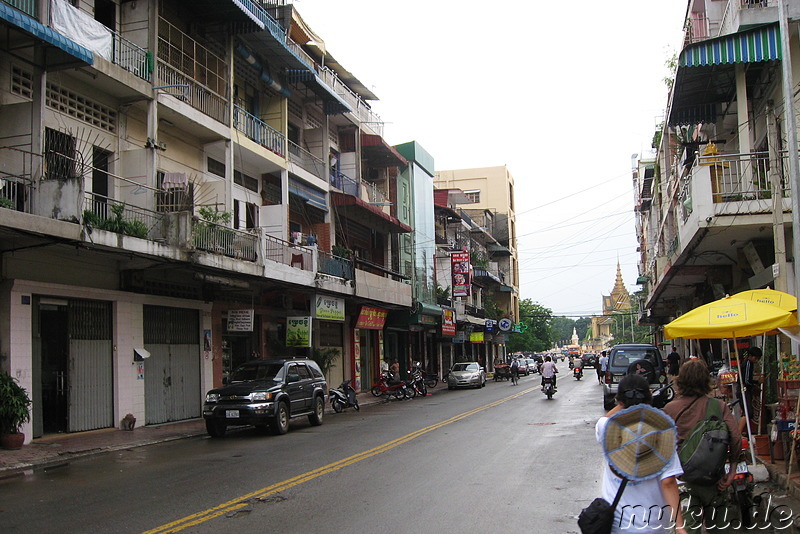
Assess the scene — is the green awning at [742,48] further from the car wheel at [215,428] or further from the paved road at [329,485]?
the car wheel at [215,428]

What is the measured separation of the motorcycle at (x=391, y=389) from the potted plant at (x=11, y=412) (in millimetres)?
16811

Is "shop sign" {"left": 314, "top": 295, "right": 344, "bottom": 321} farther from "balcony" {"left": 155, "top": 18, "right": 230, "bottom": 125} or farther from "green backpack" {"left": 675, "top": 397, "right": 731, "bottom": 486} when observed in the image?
"green backpack" {"left": 675, "top": 397, "right": 731, "bottom": 486}

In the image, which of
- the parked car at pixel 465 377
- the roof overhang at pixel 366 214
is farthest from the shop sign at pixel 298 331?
the parked car at pixel 465 377

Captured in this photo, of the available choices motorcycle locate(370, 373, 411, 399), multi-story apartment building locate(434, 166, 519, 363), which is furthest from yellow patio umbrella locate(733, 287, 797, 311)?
multi-story apartment building locate(434, 166, 519, 363)

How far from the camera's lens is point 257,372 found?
1728cm

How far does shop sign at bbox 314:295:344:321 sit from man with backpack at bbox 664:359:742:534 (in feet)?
68.3

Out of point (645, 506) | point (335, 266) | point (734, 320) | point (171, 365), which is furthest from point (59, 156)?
point (335, 266)

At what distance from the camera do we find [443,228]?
5353cm

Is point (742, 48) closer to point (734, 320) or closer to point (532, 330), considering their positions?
point (734, 320)

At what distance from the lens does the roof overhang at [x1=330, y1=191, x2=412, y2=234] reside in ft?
99.5

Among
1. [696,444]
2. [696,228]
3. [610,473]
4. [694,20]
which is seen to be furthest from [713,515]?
[694,20]

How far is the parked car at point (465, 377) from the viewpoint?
37.9 metres

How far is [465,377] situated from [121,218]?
25.4 meters

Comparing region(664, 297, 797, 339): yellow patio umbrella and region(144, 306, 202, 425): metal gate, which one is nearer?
region(664, 297, 797, 339): yellow patio umbrella
